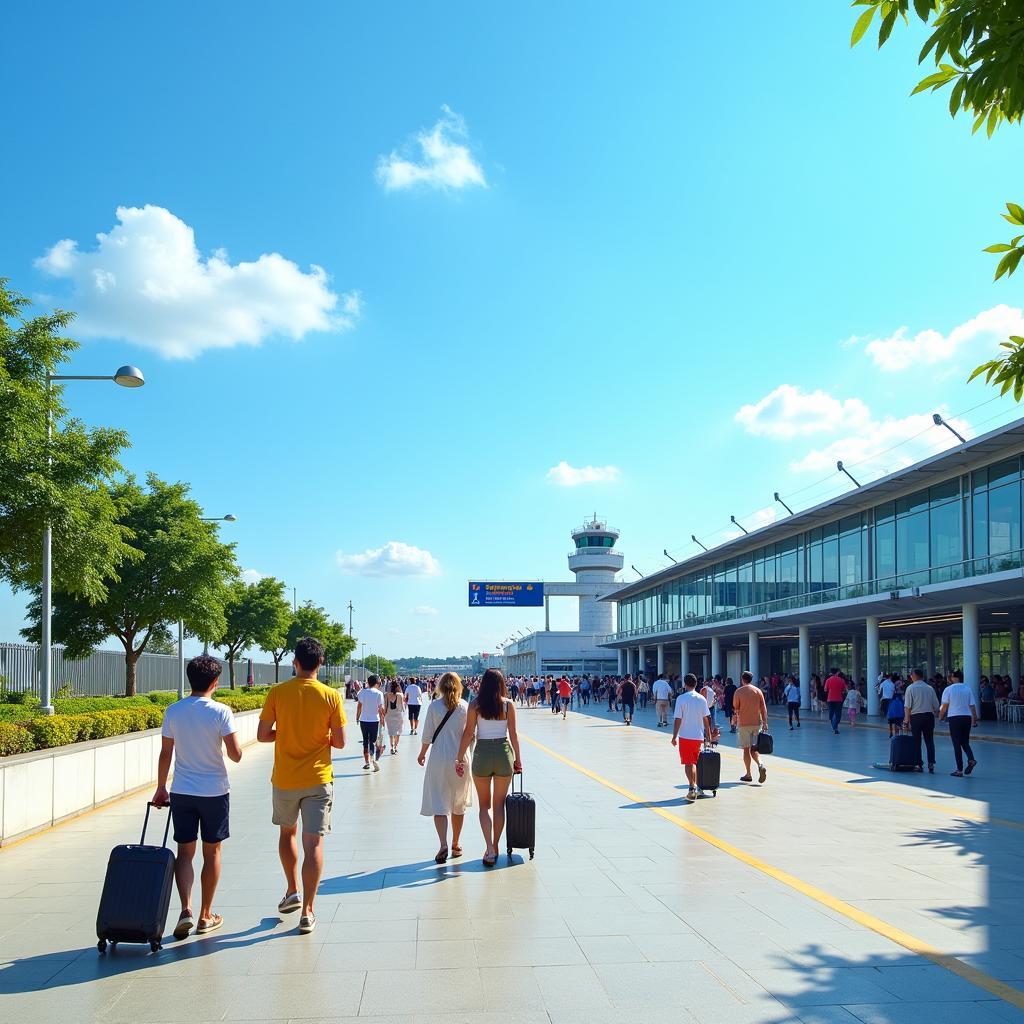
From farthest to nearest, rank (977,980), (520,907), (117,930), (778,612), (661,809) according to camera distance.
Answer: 1. (778,612)
2. (661,809)
3. (520,907)
4. (117,930)
5. (977,980)

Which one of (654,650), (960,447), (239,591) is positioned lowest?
(654,650)

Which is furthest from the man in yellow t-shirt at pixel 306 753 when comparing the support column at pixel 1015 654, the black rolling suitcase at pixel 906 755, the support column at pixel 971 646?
the support column at pixel 1015 654

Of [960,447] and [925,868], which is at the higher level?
[960,447]

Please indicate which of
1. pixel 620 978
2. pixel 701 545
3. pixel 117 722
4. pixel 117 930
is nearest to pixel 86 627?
pixel 117 722

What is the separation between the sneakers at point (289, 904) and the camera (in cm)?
666

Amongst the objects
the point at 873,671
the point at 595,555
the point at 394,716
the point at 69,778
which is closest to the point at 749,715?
the point at 394,716

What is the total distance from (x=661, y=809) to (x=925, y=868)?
4.02 meters

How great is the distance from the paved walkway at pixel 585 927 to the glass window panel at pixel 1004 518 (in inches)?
678

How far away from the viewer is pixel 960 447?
27.0 metres

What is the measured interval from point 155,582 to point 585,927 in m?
22.4

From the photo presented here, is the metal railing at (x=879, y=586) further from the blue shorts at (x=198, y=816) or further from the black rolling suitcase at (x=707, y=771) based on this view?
the blue shorts at (x=198, y=816)

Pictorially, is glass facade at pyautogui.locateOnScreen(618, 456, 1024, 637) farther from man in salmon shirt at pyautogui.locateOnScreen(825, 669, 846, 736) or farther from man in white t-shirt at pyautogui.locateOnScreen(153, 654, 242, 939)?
man in white t-shirt at pyautogui.locateOnScreen(153, 654, 242, 939)

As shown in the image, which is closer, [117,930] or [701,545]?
[117,930]

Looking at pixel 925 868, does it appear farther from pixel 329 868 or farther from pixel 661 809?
pixel 329 868
